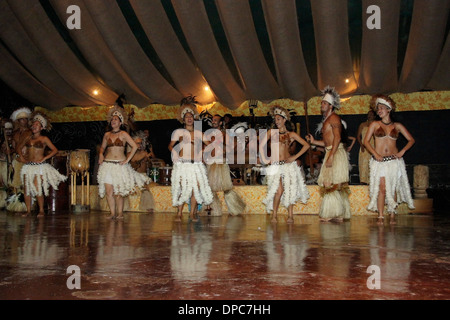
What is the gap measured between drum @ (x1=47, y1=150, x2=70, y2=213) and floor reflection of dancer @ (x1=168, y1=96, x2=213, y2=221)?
293 cm

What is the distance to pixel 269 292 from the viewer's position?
2979 millimetres

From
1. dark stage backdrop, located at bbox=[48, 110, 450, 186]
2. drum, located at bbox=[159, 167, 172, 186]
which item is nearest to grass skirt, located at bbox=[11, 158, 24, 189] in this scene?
drum, located at bbox=[159, 167, 172, 186]

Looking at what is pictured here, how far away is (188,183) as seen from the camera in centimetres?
761

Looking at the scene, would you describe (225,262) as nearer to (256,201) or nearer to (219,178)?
(219,178)

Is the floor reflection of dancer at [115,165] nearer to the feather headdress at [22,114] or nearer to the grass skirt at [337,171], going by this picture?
the feather headdress at [22,114]

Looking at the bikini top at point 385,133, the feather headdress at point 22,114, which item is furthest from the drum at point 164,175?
the bikini top at point 385,133

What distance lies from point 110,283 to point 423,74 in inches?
291

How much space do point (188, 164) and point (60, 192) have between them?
3.14 m

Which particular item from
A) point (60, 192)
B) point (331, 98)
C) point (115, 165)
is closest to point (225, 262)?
point (331, 98)

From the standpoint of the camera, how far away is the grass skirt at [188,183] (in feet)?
25.0

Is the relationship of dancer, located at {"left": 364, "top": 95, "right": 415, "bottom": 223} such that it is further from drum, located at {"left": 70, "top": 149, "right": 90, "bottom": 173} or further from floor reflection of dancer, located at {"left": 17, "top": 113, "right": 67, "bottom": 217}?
drum, located at {"left": 70, "top": 149, "right": 90, "bottom": 173}

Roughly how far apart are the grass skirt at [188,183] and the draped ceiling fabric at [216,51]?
2.35 metres
